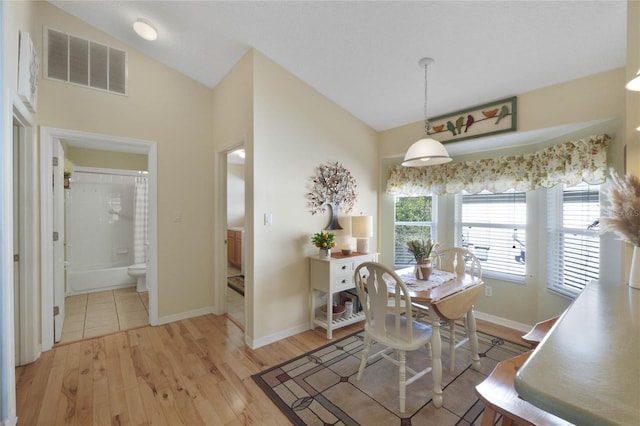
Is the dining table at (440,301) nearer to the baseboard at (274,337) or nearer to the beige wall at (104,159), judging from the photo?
the baseboard at (274,337)

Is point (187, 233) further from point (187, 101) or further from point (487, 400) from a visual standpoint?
point (487, 400)

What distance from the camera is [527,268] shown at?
9.80 feet

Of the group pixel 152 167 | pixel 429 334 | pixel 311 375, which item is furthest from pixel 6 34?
pixel 429 334

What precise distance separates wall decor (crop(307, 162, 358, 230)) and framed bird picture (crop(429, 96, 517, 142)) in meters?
1.12

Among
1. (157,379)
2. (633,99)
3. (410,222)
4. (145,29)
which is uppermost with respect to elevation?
(145,29)

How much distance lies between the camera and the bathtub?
4.06m

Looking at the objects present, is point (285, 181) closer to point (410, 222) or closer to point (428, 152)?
point (428, 152)

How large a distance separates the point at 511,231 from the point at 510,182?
0.59 meters

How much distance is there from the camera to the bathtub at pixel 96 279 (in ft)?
13.3

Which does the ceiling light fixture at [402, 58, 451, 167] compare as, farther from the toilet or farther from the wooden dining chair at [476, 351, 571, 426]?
the toilet

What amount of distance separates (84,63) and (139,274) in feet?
9.33

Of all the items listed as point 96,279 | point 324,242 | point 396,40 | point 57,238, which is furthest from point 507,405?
point 96,279

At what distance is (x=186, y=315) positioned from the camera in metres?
3.23

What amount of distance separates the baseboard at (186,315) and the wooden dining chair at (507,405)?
10.2 ft
